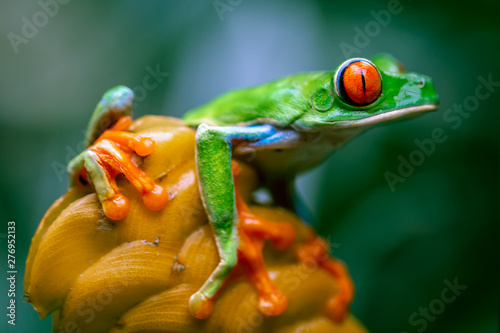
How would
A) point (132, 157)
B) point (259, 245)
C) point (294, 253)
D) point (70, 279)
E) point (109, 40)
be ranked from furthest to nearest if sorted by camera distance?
point (109, 40) < point (294, 253) < point (259, 245) < point (132, 157) < point (70, 279)

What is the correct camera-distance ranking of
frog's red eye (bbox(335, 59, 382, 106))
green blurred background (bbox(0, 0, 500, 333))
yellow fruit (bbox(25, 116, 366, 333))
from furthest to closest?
green blurred background (bbox(0, 0, 500, 333)), frog's red eye (bbox(335, 59, 382, 106)), yellow fruit (bbox(25, 116, 366, 333))

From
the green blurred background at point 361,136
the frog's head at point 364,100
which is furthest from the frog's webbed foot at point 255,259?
the green blurred background at point 361,136

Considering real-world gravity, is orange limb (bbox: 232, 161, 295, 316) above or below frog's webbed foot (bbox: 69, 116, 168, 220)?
below

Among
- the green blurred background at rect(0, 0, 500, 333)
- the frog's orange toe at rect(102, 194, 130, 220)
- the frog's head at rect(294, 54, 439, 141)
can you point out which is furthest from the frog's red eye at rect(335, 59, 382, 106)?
the green blurred background at rect(0, 0, 500, 333)

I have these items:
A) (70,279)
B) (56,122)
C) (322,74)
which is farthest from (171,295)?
(56,122)

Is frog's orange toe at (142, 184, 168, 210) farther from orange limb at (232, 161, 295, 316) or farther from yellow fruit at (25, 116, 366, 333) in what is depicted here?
orange limb at (232, 161, 295, 316)

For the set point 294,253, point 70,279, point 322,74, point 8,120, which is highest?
point 322,74

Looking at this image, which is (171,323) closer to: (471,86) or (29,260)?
(29,260)

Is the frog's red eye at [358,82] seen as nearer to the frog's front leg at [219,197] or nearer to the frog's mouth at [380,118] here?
the frog's mouth at [380,118]
